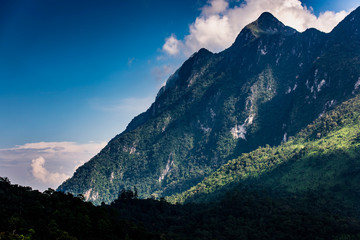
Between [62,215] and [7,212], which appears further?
[62,215]

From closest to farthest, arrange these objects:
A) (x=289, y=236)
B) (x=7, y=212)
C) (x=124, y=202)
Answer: (x=7, y=212) → (x=289, y=236) → (x=124, y=202)

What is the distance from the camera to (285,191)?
173 meters

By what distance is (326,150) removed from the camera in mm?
191750

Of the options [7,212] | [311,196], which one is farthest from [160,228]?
[311,196]

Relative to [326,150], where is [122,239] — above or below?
below

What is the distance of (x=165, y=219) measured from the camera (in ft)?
421

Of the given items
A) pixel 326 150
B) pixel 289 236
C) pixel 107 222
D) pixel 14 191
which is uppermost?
pixel 326 150

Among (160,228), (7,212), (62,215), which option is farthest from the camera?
(160,228)

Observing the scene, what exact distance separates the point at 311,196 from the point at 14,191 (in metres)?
128

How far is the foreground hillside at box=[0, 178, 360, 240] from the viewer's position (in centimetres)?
7006

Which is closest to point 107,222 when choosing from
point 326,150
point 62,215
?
point 62,215

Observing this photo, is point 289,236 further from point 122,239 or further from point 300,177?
point 300,177

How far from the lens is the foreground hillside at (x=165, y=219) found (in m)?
70.1

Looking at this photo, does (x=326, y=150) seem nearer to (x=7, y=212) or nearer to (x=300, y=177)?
(x=300, y=177)
